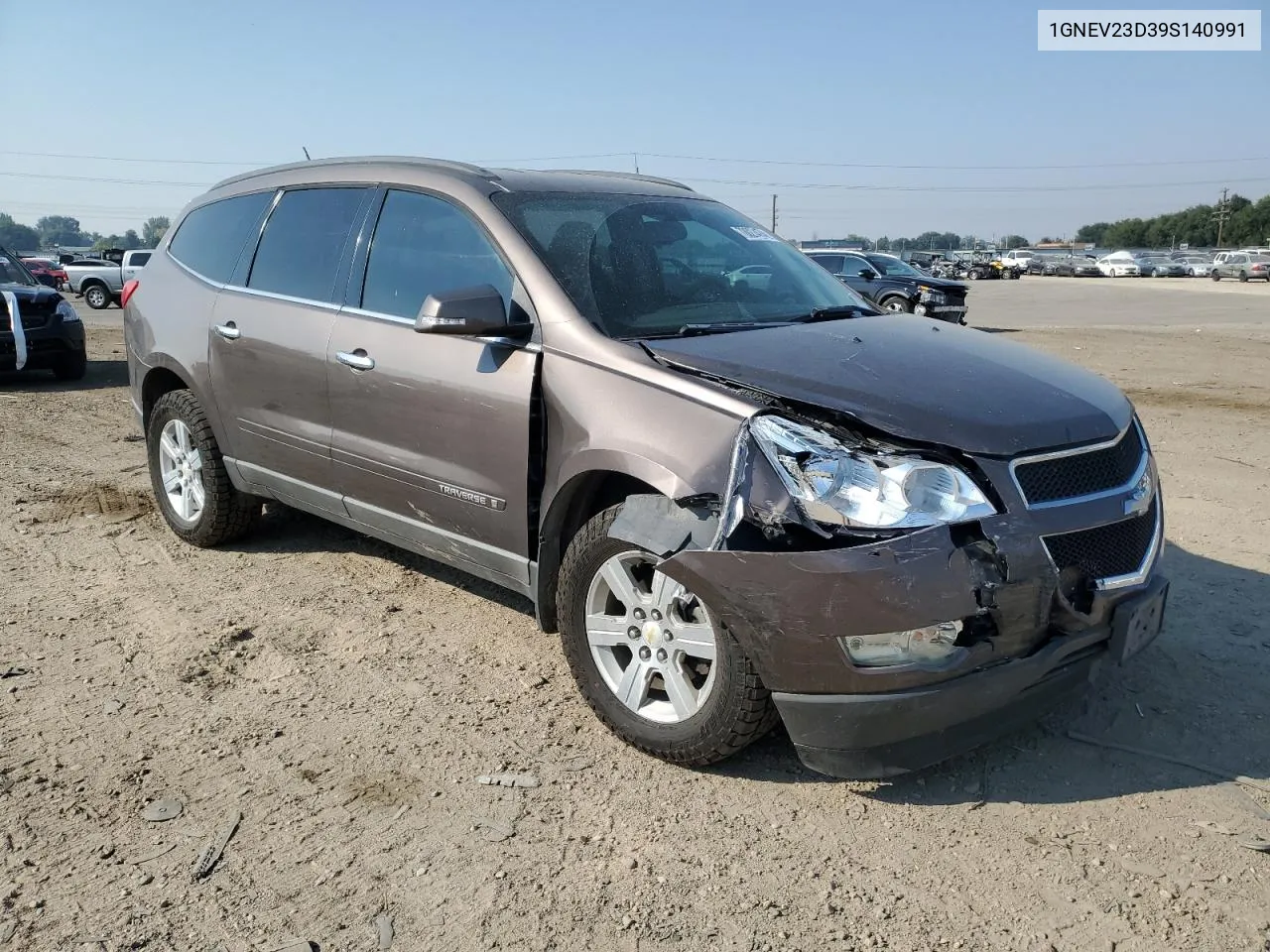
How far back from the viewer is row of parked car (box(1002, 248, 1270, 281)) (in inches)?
2397

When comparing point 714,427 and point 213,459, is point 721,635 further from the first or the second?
point 213,459

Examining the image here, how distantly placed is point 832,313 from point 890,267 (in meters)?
16.8

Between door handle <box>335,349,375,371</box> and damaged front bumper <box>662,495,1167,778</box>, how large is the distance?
1767 mm

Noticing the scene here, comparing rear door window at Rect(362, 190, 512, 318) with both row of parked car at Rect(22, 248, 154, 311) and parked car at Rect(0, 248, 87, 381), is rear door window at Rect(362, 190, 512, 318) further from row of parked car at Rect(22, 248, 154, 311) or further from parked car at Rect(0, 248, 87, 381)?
row of parked car at Rect(22, 248, 154, 311)

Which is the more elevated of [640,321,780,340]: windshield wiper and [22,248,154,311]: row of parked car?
[22,248,154,311]: row of parked car

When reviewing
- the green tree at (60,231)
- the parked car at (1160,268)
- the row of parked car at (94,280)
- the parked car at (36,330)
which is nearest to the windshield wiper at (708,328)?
the parked car at (36,330)

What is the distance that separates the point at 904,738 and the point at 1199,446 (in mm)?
6249

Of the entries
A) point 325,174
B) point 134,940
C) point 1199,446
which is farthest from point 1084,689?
point 1199,446

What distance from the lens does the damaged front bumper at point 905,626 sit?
103 inches

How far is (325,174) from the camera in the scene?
15.1 ft

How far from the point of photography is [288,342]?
14.5 ft

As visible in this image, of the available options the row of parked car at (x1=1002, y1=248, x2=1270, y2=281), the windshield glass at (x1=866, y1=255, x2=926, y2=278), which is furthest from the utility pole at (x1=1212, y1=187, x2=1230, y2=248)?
the windshield glass at (x1=866, y1=255, x2=926, y2=278)

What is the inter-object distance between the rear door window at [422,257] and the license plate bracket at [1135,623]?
87.7 inches

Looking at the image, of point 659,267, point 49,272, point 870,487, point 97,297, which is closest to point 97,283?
point 97,297
